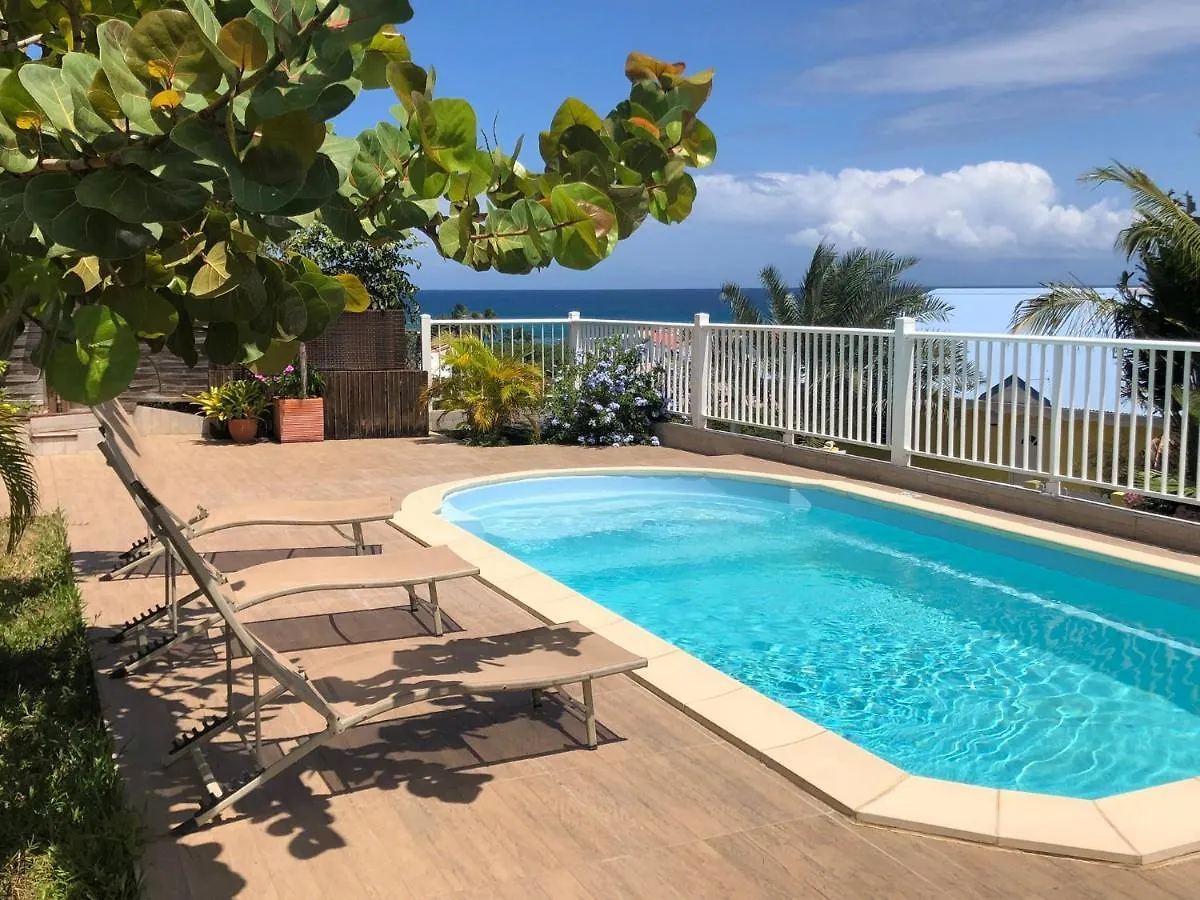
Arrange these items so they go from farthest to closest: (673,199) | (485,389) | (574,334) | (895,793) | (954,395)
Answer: (574,334) < (485,389) < (954,395) < (895,793) < (673,199)

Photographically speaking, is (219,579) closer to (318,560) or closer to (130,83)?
(318,560)

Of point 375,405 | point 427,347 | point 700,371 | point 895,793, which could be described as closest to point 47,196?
point 895,793

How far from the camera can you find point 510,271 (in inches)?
93.6

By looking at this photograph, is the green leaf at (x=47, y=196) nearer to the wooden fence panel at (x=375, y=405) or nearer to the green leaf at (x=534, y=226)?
the green leaf at (x=534, y=226)

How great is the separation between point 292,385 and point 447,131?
1126 cm

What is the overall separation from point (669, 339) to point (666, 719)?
8.62 metres

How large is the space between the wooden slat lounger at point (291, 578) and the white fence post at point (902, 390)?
17.6 feet

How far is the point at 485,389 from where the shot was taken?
12477 mm

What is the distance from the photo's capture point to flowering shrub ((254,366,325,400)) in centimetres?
1275

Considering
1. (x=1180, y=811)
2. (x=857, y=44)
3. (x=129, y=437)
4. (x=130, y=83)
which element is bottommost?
(x=1180, y=811)

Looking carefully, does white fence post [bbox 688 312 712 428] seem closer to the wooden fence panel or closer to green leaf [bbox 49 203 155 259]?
the wooden fence panel

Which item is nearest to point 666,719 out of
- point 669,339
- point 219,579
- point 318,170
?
point 219,579

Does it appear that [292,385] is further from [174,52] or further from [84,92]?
[174,52]

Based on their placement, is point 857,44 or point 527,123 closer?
point 527,123
